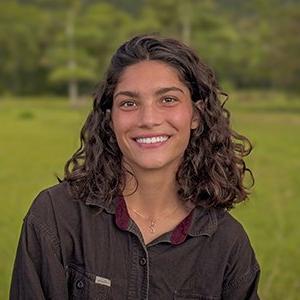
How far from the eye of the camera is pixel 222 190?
6.22ft

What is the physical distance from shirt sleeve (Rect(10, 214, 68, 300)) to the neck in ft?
Answer: 0.90

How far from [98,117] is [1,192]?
559 cm

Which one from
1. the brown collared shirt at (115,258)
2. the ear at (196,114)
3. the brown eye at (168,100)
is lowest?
the brown collared shirt at (115,258)

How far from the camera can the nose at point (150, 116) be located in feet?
5.58

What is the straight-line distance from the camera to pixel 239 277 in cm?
177

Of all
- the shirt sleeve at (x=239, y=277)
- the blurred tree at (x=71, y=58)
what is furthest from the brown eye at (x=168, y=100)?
the blurred tree at (x=71, y=58)

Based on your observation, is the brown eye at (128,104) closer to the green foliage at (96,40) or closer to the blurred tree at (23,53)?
the green foliage at (96,40)

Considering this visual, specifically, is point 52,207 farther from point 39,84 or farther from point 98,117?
point 39,84

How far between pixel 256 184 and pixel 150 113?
6.55 meters

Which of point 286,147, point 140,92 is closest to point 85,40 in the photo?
point 286,147

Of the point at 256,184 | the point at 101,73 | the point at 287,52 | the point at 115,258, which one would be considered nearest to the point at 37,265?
the point at 115,258

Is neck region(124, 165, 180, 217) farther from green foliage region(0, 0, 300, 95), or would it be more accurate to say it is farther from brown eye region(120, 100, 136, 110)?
green foliage region(0, 0, 300, 95)

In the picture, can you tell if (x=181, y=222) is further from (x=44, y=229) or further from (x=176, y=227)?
(x=44, y=229)

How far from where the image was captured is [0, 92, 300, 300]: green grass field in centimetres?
442
